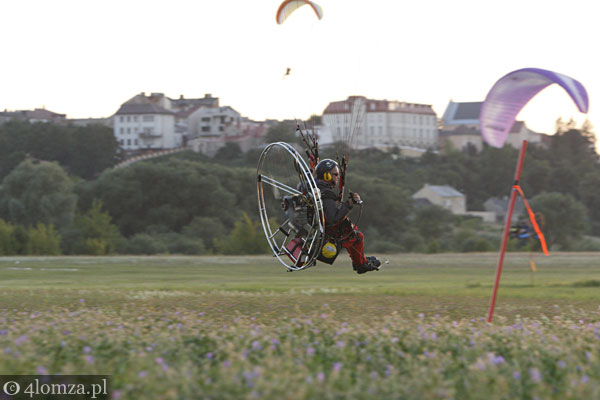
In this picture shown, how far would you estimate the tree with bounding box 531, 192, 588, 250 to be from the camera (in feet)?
404

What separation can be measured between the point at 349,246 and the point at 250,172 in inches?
4372

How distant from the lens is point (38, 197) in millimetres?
107000

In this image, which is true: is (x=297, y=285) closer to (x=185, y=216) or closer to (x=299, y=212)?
(x=299, y=212)

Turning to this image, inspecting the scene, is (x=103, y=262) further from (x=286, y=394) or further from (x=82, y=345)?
(x=286, y=394)

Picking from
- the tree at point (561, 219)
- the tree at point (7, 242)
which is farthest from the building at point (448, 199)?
the tree at point (7, 242)

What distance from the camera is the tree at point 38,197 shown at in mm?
103500

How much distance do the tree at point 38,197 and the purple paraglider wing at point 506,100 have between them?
93.2 meters

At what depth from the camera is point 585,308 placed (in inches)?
746

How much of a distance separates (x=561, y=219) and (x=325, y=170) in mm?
118603

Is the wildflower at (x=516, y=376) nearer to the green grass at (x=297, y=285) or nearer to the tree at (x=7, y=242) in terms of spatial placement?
the green grass at (x=297, y=285)

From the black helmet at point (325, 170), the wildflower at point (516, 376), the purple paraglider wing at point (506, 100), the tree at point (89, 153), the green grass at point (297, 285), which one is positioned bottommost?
the green grass at point (297, 285)

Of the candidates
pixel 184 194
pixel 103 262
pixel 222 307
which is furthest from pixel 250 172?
pixel 222 307

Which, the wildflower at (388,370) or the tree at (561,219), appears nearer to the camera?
the wildflower at (388,370)

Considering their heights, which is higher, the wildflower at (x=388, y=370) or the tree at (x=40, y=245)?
the wildflower at (x=388, y=370)
